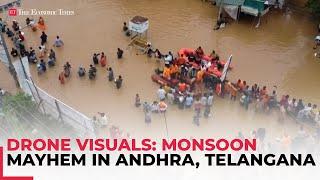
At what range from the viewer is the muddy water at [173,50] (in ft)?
65.8

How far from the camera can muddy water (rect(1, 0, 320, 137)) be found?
789 inches

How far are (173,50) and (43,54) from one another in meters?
5.87

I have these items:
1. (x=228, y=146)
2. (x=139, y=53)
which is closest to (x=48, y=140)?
(x=228, y=146)

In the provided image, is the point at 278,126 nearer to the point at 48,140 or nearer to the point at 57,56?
the point at 48,140

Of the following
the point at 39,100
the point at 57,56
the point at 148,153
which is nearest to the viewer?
the point at 148,153

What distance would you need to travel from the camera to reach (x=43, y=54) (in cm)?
2336

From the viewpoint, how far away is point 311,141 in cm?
1770

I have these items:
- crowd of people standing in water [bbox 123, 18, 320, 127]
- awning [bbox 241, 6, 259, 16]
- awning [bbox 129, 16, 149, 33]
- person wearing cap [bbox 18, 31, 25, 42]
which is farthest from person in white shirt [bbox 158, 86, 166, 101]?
person wearing cap [bbox 18, 31, 25, 42]

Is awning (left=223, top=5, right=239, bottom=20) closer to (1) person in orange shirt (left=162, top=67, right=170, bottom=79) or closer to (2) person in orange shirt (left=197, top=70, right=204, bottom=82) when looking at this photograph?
(2) person in orange shirt (left=197, top=70, right=204, bottom=82)

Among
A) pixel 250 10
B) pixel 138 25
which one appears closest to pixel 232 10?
pixel 250 10

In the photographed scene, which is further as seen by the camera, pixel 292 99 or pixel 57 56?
pixel 57 56

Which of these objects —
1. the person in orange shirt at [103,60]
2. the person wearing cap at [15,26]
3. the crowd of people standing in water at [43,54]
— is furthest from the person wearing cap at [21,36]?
the person in orange shirt at [103,60]

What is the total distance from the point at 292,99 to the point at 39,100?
978cm

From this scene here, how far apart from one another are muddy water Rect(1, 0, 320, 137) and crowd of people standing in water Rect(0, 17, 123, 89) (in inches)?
11.0
